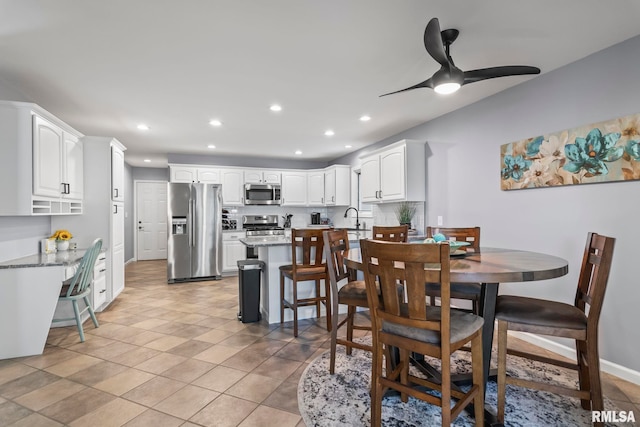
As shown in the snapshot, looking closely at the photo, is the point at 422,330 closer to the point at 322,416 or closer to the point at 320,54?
the point at 322,416

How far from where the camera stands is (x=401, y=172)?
4.27 meters

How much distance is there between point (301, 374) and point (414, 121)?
11.5 ft

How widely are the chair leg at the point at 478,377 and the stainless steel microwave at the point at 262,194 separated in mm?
5559

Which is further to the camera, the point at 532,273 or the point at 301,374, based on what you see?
the point at 301,374

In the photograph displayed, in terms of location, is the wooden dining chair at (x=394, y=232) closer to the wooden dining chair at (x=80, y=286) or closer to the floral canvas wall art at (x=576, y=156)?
the floral canvas wall art at (x=576, y=156)

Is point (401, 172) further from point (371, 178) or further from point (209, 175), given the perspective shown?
point (209, 175)

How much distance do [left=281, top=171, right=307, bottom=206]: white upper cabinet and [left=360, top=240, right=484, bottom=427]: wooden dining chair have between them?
5.44m

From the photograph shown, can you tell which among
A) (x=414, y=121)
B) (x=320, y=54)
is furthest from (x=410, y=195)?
(x=320, y=54)

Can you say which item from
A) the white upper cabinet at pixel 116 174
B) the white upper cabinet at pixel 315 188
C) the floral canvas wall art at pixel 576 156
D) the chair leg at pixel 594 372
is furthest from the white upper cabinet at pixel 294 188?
the chair leg at pixel 594 372

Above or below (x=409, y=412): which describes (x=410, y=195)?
above

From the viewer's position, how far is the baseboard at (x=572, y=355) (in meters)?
2.29

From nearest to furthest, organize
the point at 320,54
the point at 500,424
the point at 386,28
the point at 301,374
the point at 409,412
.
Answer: the point at 500,424 → the point at 409,412 → the point at 386,28 → the point at 301,374 → the point at 320,54

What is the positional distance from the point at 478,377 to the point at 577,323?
2.05 feet

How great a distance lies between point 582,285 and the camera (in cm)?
197
